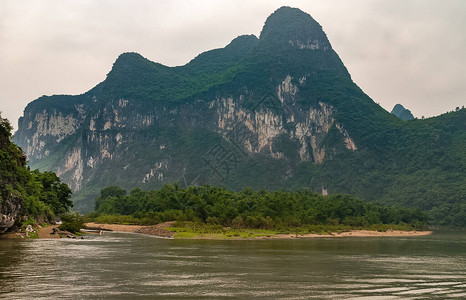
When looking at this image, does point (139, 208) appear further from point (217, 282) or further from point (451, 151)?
point (451, 151)

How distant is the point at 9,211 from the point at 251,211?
43444 millimetres

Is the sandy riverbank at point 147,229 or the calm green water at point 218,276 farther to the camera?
the sandy riverbank at point 147,229

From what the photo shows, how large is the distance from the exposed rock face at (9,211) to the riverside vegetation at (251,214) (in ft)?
66.5

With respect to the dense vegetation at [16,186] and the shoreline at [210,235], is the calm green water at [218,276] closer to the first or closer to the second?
the dense vegetation at [16,186]

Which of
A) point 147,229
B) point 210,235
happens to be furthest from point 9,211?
point 147,229

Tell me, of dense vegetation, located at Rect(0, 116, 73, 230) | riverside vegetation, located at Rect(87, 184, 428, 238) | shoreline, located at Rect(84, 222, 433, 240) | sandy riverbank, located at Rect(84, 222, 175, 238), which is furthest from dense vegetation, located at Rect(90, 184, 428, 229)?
dense vegetation, located at Rect(0, 116, 73, 230)

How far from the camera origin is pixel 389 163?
158875mm

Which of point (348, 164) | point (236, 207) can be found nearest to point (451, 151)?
point (348, 164)

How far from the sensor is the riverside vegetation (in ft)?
218

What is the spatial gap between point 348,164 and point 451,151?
36.5 meters

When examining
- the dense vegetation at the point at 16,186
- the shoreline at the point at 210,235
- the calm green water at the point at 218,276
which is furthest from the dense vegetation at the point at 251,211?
the calm green water at the point at 218,276

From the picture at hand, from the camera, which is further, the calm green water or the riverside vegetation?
the riverside vegetation

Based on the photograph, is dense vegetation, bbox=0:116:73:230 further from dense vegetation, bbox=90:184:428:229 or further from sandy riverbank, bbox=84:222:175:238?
dense vegetation, bbox=90:184:428:229

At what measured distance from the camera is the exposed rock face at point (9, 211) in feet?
126
